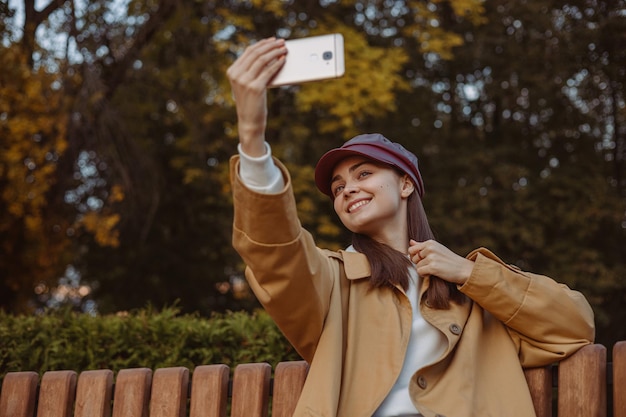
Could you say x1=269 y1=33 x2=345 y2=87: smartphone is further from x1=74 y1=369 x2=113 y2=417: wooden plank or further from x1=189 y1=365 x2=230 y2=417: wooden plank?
x1=74 y1=369 x2=113 y2=417: wooden plank

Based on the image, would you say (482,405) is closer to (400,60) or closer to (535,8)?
(400,60)

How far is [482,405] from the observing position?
250 cm

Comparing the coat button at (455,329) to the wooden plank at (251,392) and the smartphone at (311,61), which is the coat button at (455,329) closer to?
the wooden plank at (251,392)

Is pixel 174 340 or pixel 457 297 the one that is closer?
pixel 457 297

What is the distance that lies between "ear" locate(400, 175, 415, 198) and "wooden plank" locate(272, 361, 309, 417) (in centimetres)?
66

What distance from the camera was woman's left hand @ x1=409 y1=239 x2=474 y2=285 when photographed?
2.58 metres

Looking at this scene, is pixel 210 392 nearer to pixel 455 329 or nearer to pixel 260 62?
pixel 455 329

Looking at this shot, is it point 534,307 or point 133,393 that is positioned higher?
point 534,307

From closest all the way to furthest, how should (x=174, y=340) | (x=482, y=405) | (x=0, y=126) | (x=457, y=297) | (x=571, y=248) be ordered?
(x=482, y=405)
(x=457, y=297)
(x=174, y=340)
(x=0, y=126)
(x=571, y=248)

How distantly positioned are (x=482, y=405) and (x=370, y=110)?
8832 millimetres

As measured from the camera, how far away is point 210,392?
2902 mm

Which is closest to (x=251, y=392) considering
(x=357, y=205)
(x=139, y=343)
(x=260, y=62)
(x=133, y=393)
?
(x=133, y=393)

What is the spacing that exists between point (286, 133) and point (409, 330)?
36.1ft

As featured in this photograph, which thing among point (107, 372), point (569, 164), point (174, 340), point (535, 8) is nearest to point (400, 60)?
point (535, 8)
